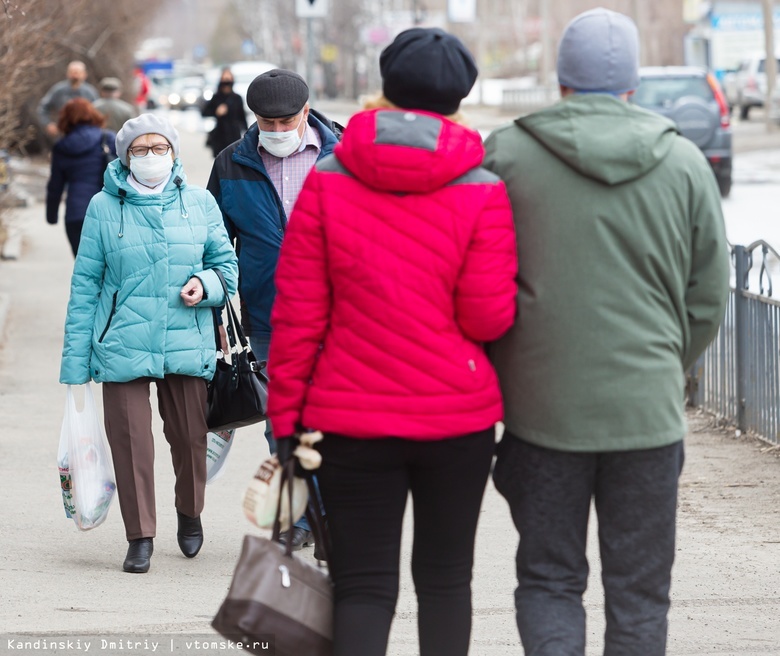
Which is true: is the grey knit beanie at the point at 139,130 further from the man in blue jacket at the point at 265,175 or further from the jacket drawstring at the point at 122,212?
the man in blue jacket at the point at 265,175

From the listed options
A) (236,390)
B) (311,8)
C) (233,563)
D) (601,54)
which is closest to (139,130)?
(236,390)

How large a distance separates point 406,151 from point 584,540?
1014mm

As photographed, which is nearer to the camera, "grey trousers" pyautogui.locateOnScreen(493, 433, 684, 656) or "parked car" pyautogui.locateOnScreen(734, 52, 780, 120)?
"grey trousers" pyautogui.locateOnScreen(493, 433, 684, 656)

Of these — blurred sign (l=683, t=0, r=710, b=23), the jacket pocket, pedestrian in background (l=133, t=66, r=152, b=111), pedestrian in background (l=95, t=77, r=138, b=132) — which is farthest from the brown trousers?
blurred sign (l=683, t=0, r=710, b=23)

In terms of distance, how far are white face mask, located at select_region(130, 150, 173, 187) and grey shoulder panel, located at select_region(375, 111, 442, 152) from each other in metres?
2.16

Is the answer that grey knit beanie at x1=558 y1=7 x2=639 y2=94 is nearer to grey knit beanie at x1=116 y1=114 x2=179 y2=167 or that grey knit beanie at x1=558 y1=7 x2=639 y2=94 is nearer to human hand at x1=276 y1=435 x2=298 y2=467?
human hand at x1=276 y1=435 x2=298 y2=467

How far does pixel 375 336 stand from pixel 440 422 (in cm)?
23

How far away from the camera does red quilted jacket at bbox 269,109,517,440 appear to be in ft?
10.6

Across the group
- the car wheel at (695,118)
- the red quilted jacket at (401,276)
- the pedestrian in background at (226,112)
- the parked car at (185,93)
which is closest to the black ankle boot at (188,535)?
the red quilted jacket at (401,276)

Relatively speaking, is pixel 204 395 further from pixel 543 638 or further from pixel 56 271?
pixel 56 271

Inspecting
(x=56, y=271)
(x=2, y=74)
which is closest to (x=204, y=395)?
(x=2, y=74)

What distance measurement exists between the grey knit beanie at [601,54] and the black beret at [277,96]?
2095 millimetres

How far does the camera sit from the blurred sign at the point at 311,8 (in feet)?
50.5

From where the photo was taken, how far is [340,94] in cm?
8238
